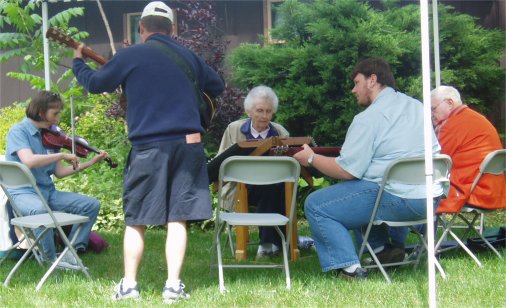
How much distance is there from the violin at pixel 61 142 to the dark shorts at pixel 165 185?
4.33ft

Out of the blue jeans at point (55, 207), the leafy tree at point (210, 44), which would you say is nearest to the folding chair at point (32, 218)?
the blue jeans at point (55, 207)

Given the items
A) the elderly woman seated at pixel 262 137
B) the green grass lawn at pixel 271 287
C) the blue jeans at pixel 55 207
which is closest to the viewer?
the green grass lawn at pixel 271 287

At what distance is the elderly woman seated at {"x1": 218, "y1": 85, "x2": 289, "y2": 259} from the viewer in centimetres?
612

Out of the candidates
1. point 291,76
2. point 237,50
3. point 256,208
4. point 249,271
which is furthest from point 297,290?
point 237,50

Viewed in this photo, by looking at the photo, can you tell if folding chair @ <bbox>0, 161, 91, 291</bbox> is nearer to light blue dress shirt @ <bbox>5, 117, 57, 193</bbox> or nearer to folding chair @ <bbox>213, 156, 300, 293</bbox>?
light blue dress shirt @ <bbox>5, 117, 57, 193</bbox>

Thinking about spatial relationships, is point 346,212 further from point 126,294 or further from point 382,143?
point 126,294

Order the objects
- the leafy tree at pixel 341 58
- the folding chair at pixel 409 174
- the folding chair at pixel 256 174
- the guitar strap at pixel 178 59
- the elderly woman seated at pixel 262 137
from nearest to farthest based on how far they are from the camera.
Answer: the guitar strap at pixel 178 59, the folding chair at pixel 409 174, the folding chair at pixel 256 174, the elderly woman seated at pixel 262 137, the leafy tree at pixel 341 58

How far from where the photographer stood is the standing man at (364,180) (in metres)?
4.86

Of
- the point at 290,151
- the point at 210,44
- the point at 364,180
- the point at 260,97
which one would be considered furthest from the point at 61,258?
the point at 210,44

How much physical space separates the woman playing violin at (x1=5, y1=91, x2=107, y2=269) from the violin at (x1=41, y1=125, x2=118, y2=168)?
0.03m

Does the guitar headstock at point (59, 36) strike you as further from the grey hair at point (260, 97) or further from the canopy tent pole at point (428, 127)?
the canopy tent pole at point (428, 127)

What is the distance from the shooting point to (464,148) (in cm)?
576

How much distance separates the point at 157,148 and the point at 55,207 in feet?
5.45

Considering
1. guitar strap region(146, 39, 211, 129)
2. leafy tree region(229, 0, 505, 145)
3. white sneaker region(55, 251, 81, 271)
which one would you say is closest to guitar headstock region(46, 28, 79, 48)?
guitar strap region(146, 39, 211, 129)
